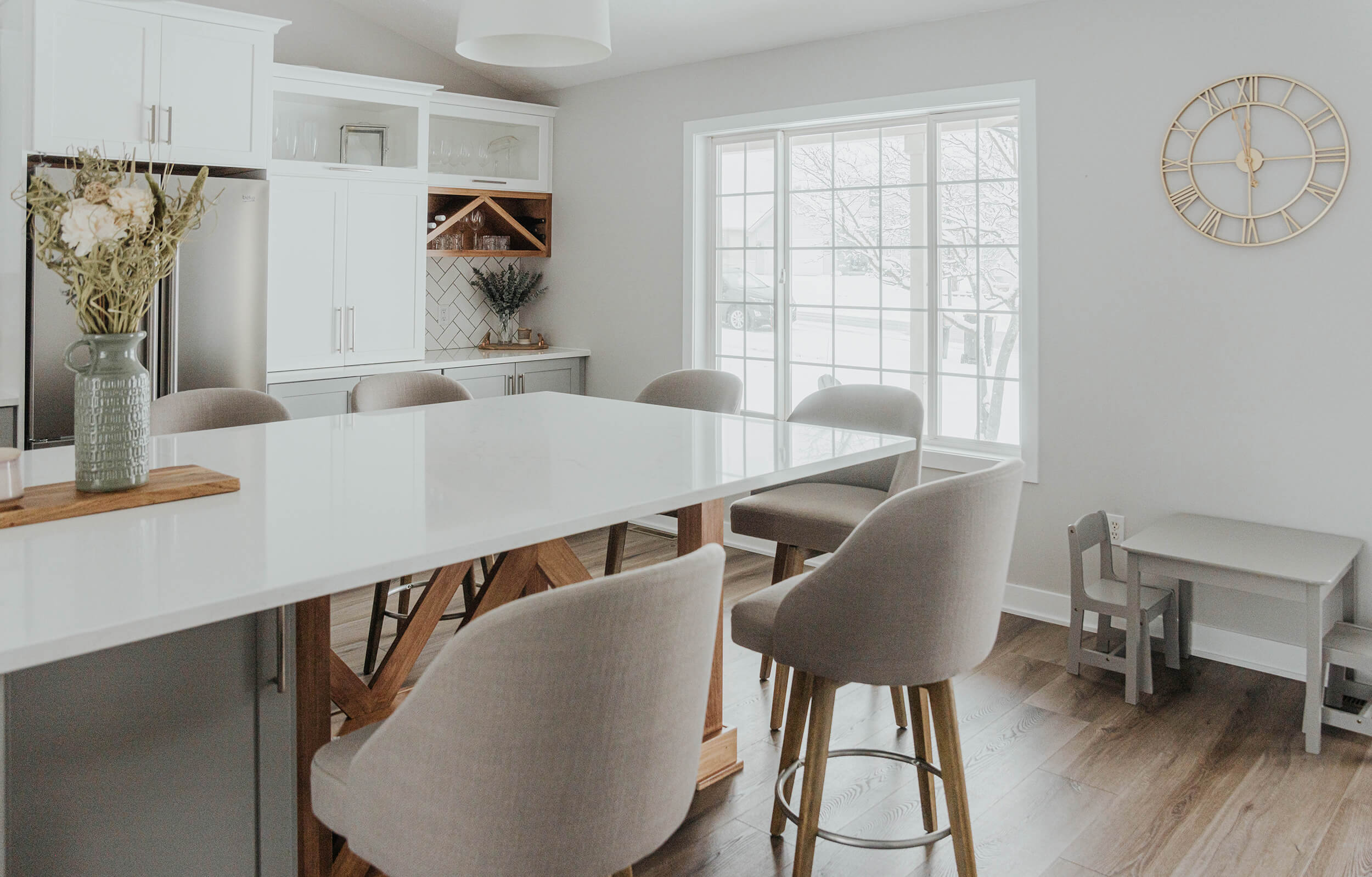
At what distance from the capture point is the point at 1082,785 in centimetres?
258

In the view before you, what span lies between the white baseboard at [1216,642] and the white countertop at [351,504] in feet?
2.22

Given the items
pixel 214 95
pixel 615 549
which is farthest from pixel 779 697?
pixel 214 95

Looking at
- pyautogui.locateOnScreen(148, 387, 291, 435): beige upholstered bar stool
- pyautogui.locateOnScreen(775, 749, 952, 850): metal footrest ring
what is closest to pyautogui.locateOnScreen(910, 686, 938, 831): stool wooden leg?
pyautogui.locateOnScreen(775, 749, 952, 850): metal footrest ring

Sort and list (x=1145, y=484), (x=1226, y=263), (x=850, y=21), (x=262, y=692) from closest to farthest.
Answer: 1. (x=262, y=692)
2. (x=1226, y=263)
3. (x=1145, y=484)
4. (x=850, y=21)

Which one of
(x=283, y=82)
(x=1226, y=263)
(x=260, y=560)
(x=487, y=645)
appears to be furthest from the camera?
(x=283, y=82)

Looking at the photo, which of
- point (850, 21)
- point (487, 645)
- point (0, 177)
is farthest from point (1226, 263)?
point (0, 177)

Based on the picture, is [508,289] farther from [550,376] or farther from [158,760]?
[158,760]

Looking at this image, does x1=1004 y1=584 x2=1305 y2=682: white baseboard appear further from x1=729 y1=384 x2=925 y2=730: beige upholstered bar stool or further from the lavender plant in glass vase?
the lavender plant in glass vase

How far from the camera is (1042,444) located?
385cm

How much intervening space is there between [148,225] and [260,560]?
0.67 m

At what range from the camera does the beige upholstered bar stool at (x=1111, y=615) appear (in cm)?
313

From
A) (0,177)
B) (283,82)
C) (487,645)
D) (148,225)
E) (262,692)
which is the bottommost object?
(262,692)

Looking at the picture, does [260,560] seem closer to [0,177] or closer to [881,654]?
[881,654]

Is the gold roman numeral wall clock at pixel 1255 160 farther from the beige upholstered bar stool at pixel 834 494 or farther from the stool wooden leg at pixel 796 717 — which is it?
the stool wooden leg at pixel 796 717
